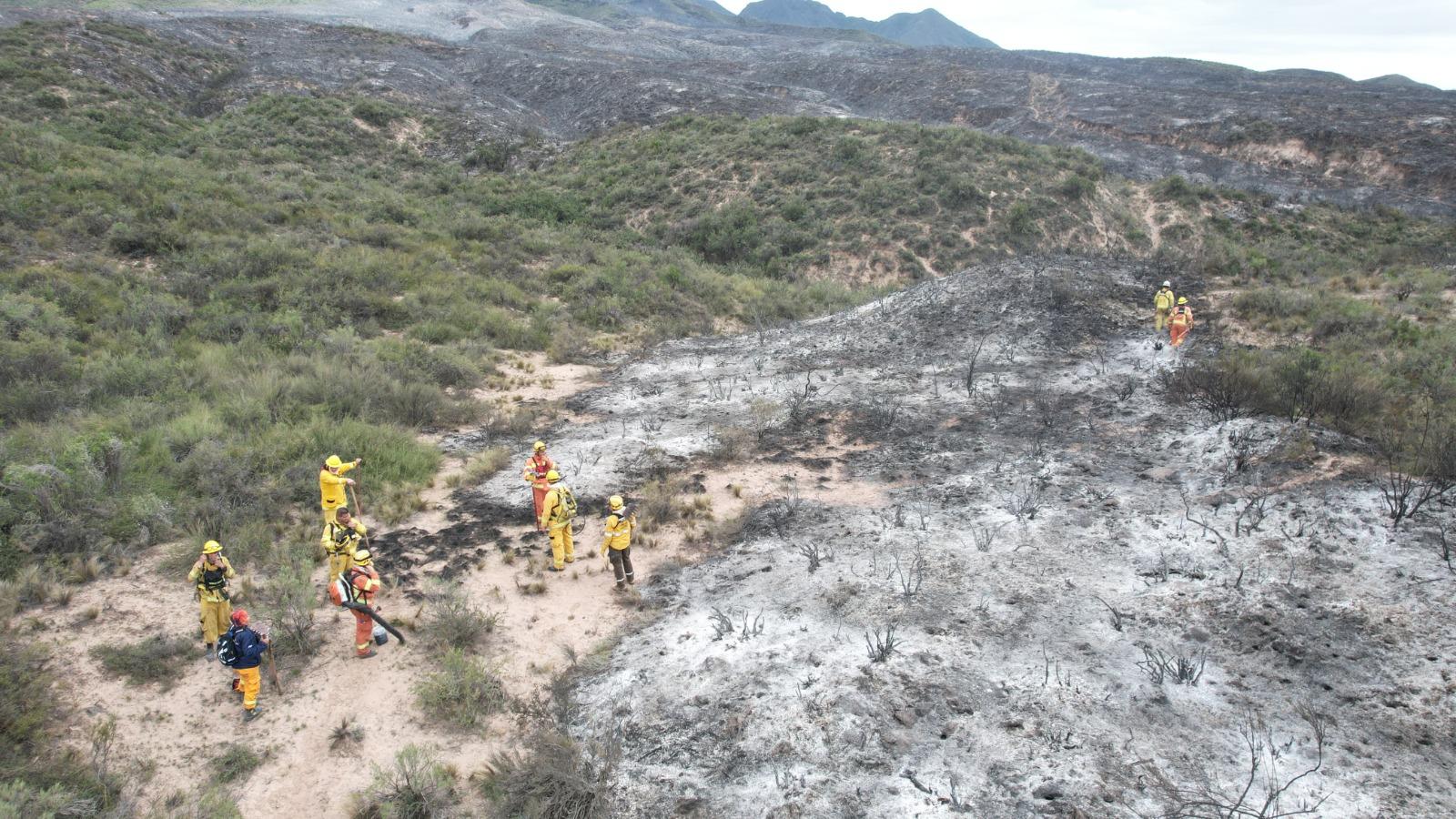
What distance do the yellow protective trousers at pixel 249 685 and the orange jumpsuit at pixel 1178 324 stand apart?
16.0m

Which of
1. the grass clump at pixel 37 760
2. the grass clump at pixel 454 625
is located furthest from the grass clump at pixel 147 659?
the grass clump at pixel 454 625

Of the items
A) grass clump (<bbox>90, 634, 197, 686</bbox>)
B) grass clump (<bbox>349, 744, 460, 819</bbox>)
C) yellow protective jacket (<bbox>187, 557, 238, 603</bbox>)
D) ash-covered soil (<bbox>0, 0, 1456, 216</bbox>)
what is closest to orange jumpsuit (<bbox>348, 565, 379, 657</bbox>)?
yellow protective jacket (<bbox>187, 557, 238, 603</bbox>)

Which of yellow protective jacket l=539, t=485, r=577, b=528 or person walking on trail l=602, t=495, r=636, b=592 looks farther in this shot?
yellow protective jacket l=539, t=485, r=577, b=528

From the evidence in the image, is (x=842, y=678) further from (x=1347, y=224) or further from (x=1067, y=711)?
(x=1347, y=224)

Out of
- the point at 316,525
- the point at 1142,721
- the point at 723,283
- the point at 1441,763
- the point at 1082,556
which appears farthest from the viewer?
the point at 723,283

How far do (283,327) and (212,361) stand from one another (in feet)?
7.03

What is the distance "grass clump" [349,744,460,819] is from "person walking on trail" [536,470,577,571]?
336 cm

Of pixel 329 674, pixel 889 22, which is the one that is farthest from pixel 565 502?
pixel 889 22

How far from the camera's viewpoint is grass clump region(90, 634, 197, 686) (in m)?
6.92

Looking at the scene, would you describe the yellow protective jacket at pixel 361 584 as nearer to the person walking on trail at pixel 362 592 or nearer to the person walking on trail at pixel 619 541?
the person walking on trail at pixel 362 592

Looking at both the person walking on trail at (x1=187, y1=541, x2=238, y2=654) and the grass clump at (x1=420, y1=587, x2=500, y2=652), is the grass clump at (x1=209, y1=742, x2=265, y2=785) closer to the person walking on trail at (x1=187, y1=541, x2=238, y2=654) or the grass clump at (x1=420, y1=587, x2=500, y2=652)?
the person walking on trail at (x1=187, y1=541, x2=238, y2=654)

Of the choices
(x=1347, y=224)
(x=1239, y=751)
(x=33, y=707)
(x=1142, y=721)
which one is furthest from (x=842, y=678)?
(x=1347, y=224)

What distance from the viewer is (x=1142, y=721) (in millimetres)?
5816

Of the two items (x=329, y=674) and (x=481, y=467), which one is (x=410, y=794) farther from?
(x=481, y=467)
